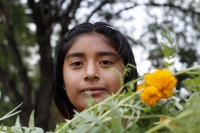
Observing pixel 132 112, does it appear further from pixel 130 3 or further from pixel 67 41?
pixel 130 3

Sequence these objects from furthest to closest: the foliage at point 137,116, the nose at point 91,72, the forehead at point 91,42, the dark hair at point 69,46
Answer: the dark hair at point 69,46 < the forehead at point 91,42 < the nose at point 91,72 < the foliage at point 137,116

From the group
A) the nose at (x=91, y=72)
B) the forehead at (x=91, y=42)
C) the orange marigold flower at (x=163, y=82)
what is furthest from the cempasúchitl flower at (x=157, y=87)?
the forehead at (x=91, y=42)

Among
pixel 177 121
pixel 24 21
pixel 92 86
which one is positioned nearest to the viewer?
pixel 177 121

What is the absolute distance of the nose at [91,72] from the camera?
47.3 inches

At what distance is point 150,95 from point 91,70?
1.79 feet

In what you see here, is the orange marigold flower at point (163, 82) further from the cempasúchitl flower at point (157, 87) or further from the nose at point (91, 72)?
the nose at point (91, 72)

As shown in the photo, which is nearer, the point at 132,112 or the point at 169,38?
the point at 132,112

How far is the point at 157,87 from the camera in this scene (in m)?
0.67

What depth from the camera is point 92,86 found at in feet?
4.03

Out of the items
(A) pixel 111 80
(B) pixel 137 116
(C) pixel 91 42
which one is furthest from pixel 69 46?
(B) pixel 137 116

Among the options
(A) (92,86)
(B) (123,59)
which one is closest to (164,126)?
(A) (92,86)

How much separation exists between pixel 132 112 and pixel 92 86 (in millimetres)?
525

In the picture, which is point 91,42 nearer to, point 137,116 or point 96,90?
point 96,90

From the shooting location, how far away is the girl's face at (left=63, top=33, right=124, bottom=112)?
1.23 metres
